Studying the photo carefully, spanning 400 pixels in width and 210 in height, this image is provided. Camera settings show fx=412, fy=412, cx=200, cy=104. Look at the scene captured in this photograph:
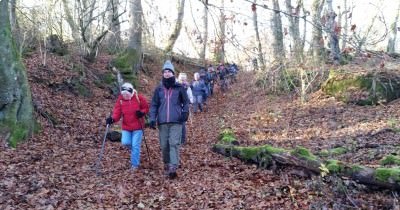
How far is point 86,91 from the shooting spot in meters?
14.7

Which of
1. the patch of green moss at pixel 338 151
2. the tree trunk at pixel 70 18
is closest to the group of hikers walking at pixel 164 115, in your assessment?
the patch of green moss at pixel 338 151

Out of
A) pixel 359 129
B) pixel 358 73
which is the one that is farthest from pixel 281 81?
pixel 359 129

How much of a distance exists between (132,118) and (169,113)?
99cm

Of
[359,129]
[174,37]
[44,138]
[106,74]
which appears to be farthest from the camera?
[174,37]

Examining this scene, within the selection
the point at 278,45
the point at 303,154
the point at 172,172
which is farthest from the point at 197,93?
the point at 303,154

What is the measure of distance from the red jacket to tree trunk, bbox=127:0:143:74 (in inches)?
379

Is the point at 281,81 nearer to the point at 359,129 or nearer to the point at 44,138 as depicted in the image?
the point at 359,129

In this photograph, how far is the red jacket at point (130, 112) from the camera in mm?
8305

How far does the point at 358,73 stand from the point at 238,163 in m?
7.51

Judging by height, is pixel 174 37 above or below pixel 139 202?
above

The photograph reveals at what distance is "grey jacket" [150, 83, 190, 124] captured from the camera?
7.72m

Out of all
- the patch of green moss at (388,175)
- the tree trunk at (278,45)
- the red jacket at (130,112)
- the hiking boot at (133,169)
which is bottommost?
the hiking boot at (133,169)

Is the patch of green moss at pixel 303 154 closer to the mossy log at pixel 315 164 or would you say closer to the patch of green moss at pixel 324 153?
the mossy log at pixel 315 164

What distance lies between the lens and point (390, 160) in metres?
6.91
